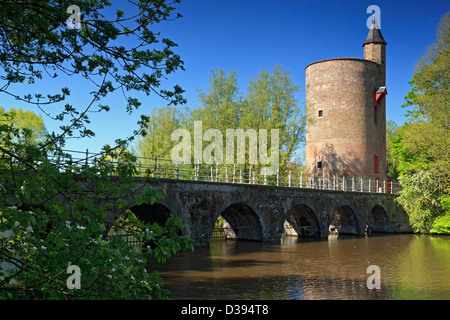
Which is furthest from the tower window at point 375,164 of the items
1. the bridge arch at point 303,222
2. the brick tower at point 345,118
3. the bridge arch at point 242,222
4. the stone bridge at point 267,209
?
the bridge arch at point 242,222

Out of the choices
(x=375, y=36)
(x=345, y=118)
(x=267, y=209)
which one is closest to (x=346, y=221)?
(x=345, y=118)

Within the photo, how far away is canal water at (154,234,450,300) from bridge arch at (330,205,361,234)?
7587mm

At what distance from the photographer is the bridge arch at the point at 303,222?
77.5 feet

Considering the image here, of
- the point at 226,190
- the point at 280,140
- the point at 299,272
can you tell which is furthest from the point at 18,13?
the point at 280,140

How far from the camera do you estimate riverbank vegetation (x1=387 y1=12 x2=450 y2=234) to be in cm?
2498

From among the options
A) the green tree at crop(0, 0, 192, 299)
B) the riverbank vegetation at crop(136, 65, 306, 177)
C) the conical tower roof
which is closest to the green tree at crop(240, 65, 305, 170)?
the riverbank vegetation at crop(136, 65, 306, 177)

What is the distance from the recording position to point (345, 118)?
29.8 m

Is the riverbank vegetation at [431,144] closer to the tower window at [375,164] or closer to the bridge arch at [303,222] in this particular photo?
the tower window at [375,164]

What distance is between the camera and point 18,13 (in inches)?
165

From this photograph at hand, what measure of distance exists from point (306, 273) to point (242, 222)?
31.5 feet

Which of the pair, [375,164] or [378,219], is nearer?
[378,219]

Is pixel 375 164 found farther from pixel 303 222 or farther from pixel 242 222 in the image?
pixel 242 222

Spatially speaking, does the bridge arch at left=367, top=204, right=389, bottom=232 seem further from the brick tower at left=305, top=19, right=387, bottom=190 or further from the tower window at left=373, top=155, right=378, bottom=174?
the tower window at left=373, top=155, right=378, bottom=174
